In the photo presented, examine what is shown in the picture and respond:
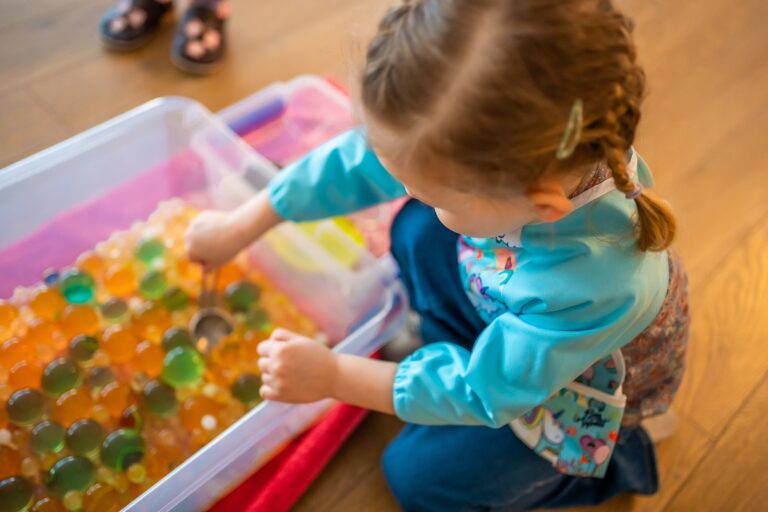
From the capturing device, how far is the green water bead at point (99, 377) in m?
0.78

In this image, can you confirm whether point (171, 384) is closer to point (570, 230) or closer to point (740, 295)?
point (570, 230)

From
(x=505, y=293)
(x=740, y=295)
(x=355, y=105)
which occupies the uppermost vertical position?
(x=355, y=105)

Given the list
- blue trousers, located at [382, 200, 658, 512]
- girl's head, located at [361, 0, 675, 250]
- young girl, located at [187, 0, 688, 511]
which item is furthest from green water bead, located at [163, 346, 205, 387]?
girl's head, located at [361, 0, 675, 250]

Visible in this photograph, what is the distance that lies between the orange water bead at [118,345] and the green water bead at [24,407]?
0.09m

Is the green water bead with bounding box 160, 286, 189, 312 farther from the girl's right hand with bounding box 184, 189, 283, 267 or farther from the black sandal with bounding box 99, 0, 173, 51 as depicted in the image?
the black sandal with bounding box 99, 0, 173, 51

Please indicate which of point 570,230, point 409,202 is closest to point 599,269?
point 570,230

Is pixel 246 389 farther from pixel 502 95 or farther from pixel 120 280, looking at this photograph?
pixel 502 95

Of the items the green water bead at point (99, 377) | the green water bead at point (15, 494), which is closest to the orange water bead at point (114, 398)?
the green water bead at point (99, 377)

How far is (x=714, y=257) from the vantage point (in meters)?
1.05

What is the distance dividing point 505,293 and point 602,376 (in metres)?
0.14

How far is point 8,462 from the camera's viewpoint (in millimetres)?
708

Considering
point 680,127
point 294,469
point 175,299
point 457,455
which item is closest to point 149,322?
point 175,299

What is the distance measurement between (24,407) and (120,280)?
191 millimetres

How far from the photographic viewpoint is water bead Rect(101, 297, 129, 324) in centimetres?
84
